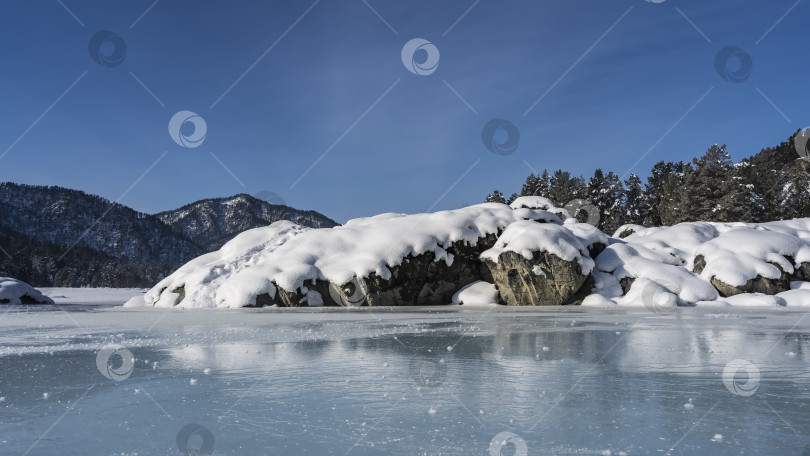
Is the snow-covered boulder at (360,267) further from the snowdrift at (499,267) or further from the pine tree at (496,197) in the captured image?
the pine tree at (496,197)

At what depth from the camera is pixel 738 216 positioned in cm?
4634

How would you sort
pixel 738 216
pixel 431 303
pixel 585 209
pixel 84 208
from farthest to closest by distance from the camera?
pixel 84 208
pixel 585 209
pixel 738 216
pixel 431 303

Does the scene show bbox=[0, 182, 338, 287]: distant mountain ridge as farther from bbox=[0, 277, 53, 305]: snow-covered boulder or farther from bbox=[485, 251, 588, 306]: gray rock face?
bbox=[485, 251, 588, 306]: gray rock face

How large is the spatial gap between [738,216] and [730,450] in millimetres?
52325

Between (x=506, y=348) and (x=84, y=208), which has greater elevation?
(x=84, y=208)

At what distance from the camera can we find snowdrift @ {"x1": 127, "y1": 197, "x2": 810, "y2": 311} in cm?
2611

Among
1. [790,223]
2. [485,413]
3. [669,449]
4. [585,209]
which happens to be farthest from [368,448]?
[585,209]

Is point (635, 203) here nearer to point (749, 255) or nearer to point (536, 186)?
point (536, 186)

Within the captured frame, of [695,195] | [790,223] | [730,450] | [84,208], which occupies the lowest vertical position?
[730,450]

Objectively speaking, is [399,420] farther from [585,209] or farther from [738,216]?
[585,209]

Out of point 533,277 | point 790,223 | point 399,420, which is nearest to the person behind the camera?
point 399,420

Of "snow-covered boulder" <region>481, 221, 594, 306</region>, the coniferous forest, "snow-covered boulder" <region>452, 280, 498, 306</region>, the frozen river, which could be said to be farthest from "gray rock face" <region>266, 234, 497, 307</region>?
the coniferous forest

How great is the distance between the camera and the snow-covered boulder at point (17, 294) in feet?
120

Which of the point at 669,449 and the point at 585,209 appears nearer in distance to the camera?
the point at 669,449
